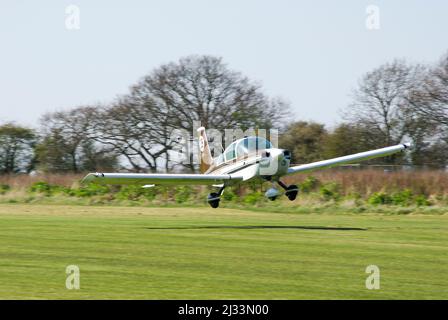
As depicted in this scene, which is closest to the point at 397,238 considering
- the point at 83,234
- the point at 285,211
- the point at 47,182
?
the point at 83,234

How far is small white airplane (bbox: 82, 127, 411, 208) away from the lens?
25.5 m

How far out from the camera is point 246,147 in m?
27.0

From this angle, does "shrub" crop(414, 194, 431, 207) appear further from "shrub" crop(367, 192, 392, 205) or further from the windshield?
the windshield

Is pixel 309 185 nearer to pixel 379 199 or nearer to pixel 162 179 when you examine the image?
pixel 379 199

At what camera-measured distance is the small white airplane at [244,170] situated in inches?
1006

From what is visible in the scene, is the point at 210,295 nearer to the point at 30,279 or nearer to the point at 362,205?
the point at 30,279

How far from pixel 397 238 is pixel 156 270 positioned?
8193 mm

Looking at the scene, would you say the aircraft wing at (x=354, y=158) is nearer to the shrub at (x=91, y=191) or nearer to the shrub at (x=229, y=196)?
the shrub at (x=229, y=196)

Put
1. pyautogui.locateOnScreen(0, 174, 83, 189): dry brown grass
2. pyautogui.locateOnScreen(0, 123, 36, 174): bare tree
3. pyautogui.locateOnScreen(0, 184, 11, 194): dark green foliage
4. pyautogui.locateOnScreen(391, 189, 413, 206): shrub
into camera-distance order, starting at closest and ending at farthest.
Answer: pyautogui.locateOnScreen(391, 189, 413, 206): shrub, pyautogui.locateOnScreen(0, 184, 11, 194): dark green foliage, pyautogui.locateOnScreen(0, 174, 83, 189): dry brown grass, pyautogui.locateOnScreen(0, 123, 36, 174): bare tree

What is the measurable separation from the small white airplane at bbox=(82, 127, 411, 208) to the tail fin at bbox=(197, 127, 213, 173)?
76.2 inches

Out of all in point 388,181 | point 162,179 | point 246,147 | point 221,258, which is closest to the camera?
Result: point 221,258

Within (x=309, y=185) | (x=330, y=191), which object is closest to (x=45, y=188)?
(x=309, y=185)

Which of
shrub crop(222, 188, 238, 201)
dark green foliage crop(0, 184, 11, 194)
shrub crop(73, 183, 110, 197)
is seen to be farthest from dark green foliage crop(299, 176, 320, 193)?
dark green foliage crop(0, 184, 11, 194)

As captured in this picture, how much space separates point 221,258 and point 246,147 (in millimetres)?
11482
